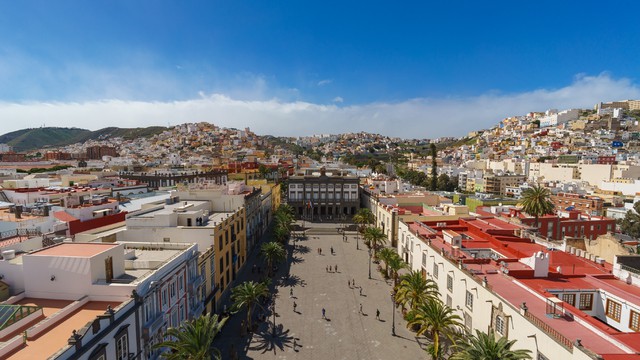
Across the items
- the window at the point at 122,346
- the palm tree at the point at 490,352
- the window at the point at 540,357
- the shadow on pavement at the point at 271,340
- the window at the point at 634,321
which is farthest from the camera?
the shadow on pavement at the point at 271,340

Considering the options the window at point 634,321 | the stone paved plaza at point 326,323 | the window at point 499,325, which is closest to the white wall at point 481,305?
the window at point 499,325

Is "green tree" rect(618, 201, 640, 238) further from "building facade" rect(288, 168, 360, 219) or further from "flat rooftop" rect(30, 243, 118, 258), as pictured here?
"flat rooftop" rect(30, 243, 118, 258)

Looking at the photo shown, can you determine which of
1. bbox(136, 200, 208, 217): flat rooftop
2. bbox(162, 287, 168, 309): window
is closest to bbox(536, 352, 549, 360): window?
bbox(162, 287, 168, 309): window

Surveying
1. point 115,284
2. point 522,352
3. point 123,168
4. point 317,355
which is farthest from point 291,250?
point 123,168

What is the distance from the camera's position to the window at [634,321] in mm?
19984

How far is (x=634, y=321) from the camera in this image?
20094 millimetres

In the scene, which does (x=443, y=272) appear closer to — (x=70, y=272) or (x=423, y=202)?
(x=70, y=272)

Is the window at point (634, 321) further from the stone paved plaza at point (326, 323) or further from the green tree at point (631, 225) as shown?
the green tree at point (631, 225)

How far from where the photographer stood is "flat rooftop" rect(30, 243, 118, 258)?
1916cm

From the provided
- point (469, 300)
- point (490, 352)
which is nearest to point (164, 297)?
point (490, 352)

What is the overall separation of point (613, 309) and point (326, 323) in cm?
2128

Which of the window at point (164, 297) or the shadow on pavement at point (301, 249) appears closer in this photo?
the window at point (164, 297)

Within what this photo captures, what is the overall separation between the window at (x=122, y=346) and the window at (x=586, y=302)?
92.8ft

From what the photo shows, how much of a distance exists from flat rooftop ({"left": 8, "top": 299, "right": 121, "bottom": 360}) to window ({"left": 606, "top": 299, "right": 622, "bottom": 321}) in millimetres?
30476
